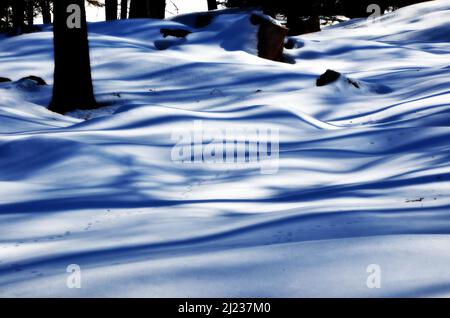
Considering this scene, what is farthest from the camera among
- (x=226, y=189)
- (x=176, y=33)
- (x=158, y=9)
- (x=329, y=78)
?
(x=158, y=9)

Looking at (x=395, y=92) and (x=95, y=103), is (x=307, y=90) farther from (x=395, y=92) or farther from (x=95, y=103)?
(x=95, y=103)

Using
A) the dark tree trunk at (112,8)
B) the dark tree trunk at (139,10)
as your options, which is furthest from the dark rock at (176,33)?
the dark tree trunk at (112,8)

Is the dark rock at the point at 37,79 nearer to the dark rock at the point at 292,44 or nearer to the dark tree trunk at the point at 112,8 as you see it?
the dark rock at the point at 292,44

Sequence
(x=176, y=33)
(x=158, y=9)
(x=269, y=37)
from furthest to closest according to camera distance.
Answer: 1. (x=158, y=9)
2. (x=176, y=33)
3. (x=269, y=37)

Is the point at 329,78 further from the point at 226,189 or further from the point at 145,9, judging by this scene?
the point at 145,9

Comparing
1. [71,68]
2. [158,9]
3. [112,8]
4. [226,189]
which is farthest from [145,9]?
[226,189]

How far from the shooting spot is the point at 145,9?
1872 centimetres

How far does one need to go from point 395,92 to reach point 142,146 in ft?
17.8

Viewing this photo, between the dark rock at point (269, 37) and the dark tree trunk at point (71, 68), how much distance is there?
4669 millimetres

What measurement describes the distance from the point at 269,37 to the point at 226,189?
334 inches

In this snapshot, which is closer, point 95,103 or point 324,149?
point 324,149

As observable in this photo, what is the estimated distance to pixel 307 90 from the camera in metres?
10.1

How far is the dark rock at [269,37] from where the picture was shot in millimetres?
13039
